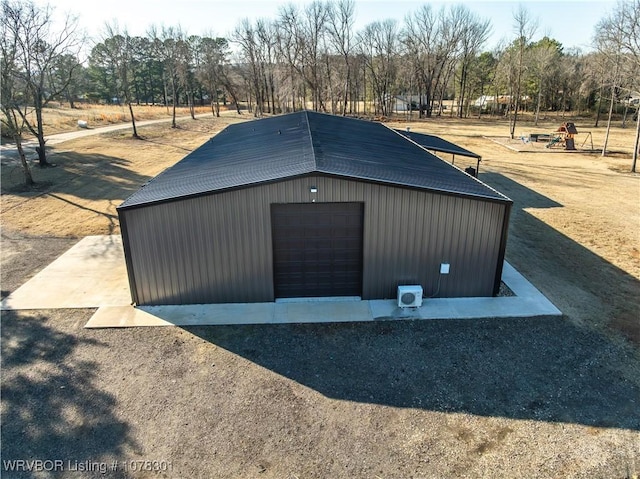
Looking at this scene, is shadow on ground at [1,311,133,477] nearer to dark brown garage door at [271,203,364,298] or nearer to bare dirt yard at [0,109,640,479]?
bare dirt yard at [0,109,640,479]

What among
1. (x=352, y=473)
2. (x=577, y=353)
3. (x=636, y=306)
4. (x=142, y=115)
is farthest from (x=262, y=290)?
(x=142, y=115)

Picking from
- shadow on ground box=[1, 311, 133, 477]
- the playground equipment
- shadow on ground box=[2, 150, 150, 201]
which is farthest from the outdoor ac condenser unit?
the playground equipment

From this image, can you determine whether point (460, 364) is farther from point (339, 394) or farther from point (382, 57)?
point (382, 57)

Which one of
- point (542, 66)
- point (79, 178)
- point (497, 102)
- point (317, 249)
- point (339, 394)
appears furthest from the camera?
point (497, 102)

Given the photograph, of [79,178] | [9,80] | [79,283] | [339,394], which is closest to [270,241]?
[339,394]

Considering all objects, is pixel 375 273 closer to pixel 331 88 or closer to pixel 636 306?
pixel 636 306
